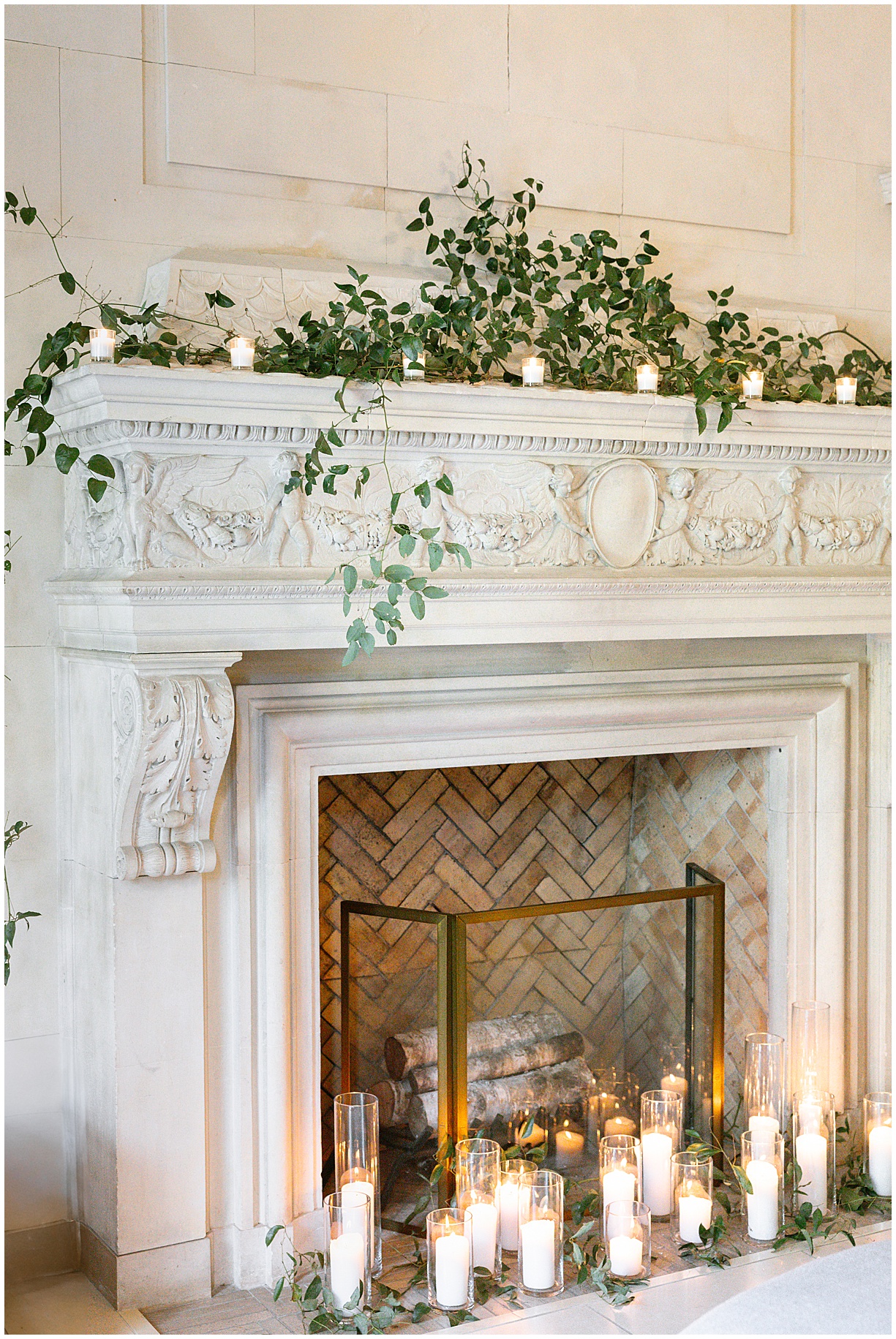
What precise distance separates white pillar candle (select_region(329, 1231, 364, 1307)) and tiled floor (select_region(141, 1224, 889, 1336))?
9 cm

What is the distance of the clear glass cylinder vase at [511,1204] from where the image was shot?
94.7 inches

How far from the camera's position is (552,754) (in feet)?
8.66

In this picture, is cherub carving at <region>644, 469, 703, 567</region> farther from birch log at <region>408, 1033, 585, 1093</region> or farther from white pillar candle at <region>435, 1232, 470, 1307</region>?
white pillar candle at <region>435, 1232, 470, 1307</region>

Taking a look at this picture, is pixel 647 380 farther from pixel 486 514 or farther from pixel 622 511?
pixel 486 514

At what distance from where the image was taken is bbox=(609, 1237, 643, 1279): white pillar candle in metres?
2.31

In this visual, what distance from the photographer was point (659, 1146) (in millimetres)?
2607

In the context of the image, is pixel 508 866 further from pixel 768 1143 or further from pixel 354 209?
pixel 354 209

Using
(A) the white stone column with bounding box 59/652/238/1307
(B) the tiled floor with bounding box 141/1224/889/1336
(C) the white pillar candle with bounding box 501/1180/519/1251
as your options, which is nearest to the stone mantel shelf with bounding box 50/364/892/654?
(A) the white stone column with bounding box 59/652/238/1307

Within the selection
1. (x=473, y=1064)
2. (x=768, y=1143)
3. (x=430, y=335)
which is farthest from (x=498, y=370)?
(x=768, y=1143)

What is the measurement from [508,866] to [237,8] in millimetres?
1829

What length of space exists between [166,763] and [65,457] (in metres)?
0.53

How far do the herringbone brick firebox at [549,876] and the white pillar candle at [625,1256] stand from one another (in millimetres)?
506

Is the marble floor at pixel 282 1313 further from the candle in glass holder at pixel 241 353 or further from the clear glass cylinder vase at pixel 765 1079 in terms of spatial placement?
the candle in glass holder at pixel 241 353

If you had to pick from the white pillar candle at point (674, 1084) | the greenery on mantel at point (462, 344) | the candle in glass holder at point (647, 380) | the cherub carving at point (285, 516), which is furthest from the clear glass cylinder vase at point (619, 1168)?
the candle in glass holder at point (647, 380)
